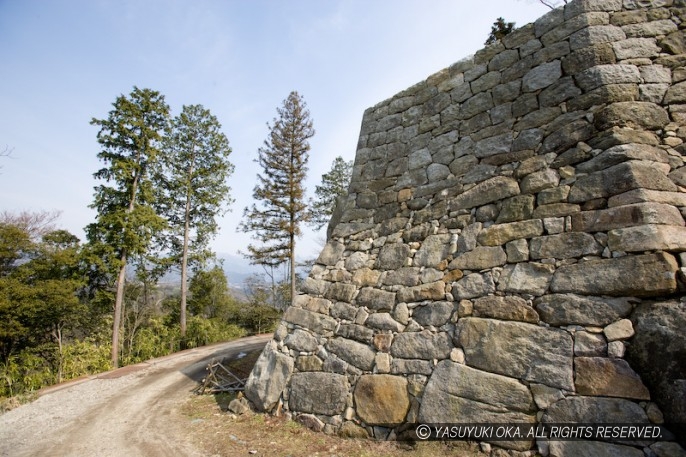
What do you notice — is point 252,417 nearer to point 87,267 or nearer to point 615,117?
point 615,117

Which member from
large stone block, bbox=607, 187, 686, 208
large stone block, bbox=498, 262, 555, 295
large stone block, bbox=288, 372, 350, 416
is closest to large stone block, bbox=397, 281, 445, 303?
large stone block, bbox=498, 262, 555, 295

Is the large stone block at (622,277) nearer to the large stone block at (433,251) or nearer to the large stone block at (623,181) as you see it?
the large stone block at (623,181)

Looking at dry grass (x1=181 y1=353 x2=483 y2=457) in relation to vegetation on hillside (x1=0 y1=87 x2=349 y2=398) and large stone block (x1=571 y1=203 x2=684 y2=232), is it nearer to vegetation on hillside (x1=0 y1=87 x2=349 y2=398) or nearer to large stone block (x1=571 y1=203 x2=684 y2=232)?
large stone block (x1=571 y1=203 x2=684 y2=232)

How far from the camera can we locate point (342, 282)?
4.76 metres

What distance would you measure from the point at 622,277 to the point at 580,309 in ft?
1.44

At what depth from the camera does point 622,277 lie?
2.60m

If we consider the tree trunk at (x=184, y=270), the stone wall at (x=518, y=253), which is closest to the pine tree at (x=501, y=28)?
the stone wall at (x=518, y=253)

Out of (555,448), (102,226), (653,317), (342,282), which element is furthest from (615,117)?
(102,226)

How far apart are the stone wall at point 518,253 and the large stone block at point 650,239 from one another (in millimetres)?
11

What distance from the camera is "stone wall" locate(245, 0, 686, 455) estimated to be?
261cm

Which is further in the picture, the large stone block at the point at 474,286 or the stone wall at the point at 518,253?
the large stone block at the point at 474,286

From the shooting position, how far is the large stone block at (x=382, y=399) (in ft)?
11.2

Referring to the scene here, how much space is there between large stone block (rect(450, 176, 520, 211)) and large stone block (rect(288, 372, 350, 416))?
9.46ft

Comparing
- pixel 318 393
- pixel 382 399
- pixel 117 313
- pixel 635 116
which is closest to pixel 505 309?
A: pixel 382 399
